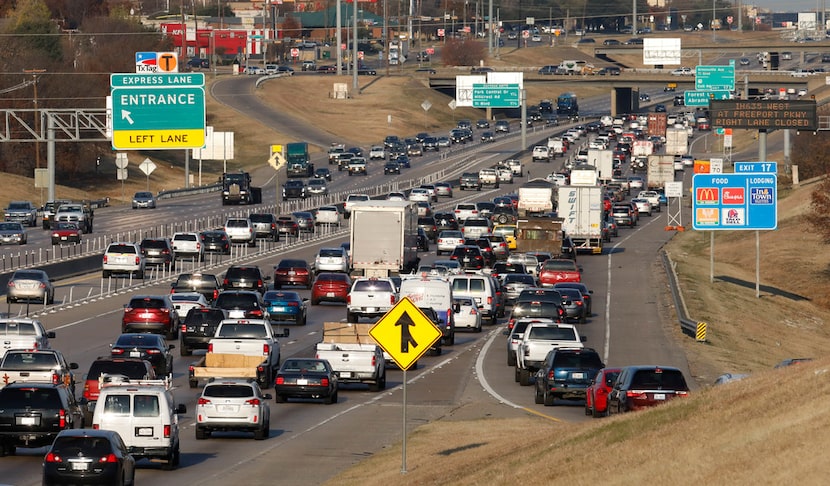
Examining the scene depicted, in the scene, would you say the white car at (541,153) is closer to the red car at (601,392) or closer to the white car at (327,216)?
the white car at (327,216)

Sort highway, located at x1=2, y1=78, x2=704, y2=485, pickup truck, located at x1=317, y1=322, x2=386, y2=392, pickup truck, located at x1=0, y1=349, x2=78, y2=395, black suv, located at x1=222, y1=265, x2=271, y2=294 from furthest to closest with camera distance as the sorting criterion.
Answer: black suv, located at x1=222, y1=265, x2=271, y2=294, pickup truck, located at x1=317, y1=322, x2=386, y2=392, pickup truck, located at x1=0, y1=349, x2=78, y2=395, highway, located at x1=2, y1=78, x2=704, y2=485

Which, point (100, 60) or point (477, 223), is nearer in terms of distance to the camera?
point (477, 223)

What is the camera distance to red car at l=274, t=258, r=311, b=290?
6244cm

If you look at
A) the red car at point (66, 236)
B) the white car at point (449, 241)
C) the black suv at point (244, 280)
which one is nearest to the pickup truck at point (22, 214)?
the red car at point (66, 236)

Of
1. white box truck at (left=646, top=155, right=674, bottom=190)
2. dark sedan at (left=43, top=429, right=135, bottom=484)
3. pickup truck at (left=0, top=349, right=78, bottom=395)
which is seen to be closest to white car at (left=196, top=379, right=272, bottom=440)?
pickup truck at (left=0, top=349, right=78, bottom=395)

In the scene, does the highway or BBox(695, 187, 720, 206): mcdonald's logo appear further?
BBox(695, 187, 720, 206): mcdonald's logo

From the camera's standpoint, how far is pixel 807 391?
19.4 meters

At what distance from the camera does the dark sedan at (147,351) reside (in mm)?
37219

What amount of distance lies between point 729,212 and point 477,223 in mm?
17103

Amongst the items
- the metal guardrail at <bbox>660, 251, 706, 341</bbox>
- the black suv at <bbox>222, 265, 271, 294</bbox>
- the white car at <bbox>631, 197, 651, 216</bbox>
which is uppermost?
the black suv at <bbox>222, 265, 271, 294</bbox>

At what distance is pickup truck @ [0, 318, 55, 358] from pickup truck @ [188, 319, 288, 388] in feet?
12.5

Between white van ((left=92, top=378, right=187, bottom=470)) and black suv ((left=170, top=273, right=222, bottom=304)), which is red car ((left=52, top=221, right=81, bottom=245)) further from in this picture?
white van ((left=92, top=378, right=187, bottom=470))

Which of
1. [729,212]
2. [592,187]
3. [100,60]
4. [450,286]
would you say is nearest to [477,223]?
[592,187]

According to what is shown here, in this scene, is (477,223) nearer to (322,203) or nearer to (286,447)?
(322,203)
